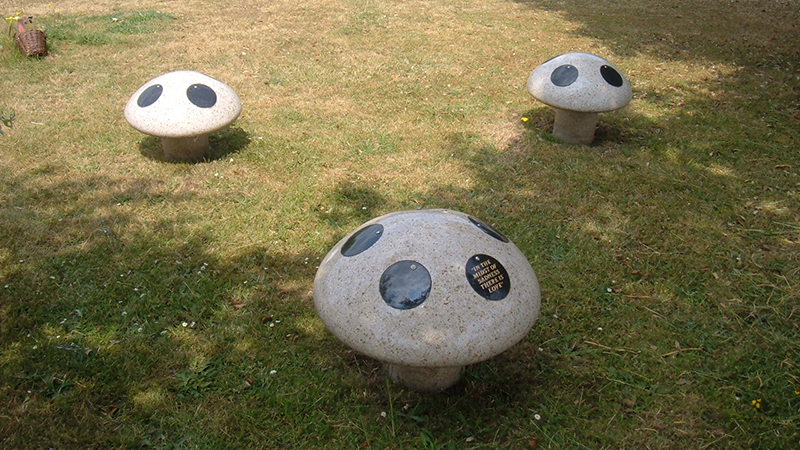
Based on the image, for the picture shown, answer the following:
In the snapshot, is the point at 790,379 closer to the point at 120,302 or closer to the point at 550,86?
the point at 550,86

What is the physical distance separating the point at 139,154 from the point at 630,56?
26.0ft

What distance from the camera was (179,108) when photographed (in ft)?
20.0

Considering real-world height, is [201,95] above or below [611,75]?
above

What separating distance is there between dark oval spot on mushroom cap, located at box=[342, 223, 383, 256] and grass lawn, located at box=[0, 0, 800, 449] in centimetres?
94

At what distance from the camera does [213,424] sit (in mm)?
3672

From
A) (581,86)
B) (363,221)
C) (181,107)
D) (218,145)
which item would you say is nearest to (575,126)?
(581,86)

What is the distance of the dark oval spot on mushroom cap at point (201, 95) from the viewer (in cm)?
616

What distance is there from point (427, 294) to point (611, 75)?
4.58 m

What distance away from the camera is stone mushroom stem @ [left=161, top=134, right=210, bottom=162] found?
6.60m

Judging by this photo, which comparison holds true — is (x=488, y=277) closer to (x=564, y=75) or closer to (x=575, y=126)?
(x=564, y=75)

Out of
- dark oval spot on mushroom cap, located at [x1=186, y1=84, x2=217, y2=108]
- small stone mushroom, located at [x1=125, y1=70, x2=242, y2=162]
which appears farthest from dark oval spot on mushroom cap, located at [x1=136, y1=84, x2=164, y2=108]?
dark oval spot on mushroom cap, located at [x1=186, y1=84, x2=217, y2=108]

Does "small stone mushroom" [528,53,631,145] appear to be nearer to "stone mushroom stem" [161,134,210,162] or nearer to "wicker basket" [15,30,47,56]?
"stone mushroom stem" [161,134,210,162]

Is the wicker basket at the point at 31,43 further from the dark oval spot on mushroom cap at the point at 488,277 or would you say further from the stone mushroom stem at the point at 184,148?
the dark oval spot on mushroom cap at the point at 488,277

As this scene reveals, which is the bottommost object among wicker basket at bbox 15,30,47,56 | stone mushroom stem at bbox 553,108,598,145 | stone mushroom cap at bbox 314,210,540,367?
stone mushroom stem at bbox 553,108,598,145
